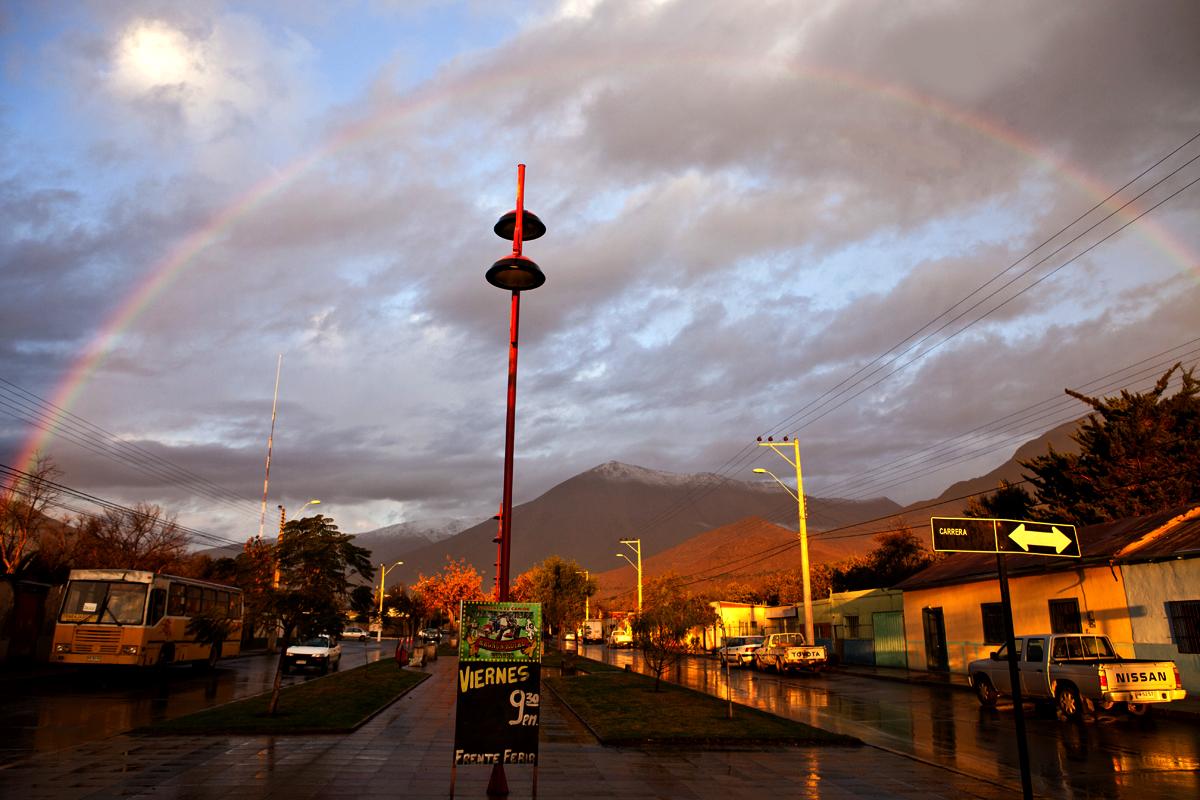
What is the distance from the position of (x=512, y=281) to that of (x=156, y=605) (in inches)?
817

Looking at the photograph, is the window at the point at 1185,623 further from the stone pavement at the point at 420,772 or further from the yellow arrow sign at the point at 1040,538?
the yellow arrow sign at the point at 1040,538

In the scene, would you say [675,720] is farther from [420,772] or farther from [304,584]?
[304,584]

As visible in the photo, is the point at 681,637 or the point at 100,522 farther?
the point at 100,522

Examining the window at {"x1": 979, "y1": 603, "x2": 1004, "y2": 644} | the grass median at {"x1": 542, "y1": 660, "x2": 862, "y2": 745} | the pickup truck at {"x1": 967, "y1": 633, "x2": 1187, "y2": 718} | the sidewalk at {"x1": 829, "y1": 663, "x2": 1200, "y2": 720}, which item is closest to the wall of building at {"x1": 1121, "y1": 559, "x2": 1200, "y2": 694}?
the sidewalk at {"x1": 829, "y1": 663, "x2": 1200, "y2": 720}

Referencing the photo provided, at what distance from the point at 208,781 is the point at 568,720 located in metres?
8.78

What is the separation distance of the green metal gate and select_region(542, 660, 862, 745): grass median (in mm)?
17431

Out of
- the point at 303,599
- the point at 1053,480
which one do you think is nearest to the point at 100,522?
the point at 303,599

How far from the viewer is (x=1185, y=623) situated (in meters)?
20.3

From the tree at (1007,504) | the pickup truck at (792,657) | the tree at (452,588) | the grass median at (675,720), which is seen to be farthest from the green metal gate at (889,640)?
the tree at (452,588)

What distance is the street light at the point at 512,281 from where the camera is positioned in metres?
10.2

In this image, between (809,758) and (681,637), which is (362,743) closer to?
(809,758)

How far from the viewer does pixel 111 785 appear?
897cm

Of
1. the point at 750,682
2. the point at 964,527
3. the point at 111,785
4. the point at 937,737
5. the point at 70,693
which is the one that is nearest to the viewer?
the point at 964,527

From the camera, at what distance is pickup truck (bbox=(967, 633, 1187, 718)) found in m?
15.8
